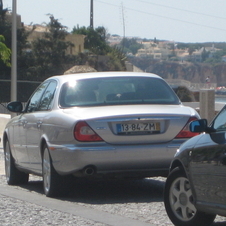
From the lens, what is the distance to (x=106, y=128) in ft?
23.9

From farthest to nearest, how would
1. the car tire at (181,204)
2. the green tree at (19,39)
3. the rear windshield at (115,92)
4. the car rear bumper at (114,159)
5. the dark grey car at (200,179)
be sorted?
the green tree at (19,39) → the rear windshield at (115,92) → the car rear bumper at (114,159) → the car tire at (181,204) → the dark grey car at (200,179)

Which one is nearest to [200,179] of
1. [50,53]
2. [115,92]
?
[115,92]

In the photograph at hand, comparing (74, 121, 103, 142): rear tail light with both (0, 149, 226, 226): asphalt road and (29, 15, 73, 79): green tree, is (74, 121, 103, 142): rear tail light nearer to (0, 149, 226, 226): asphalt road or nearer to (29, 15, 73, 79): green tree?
(0, 149, 226, 226): asphalt road

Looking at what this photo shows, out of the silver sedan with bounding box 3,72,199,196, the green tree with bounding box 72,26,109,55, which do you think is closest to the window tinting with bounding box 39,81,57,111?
the silver sedan with bounding box 3,72,199,196

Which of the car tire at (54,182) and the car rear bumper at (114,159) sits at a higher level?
the car rear bumper at (114,159)

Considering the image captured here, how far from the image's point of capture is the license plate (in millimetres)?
7336

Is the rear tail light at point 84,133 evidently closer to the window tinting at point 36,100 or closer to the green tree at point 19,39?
the window tinting at point 36,100

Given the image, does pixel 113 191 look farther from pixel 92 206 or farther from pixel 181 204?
pixel 181 204

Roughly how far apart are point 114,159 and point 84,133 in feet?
1.45

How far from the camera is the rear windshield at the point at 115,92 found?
8031mm

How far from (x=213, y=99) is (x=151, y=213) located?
10.2 meters

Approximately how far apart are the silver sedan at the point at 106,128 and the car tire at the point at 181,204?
4.33ft

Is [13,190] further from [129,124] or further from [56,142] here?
[129,124]

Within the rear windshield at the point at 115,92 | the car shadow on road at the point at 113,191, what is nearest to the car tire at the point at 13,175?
the car shadow on road at the point at 113,191
